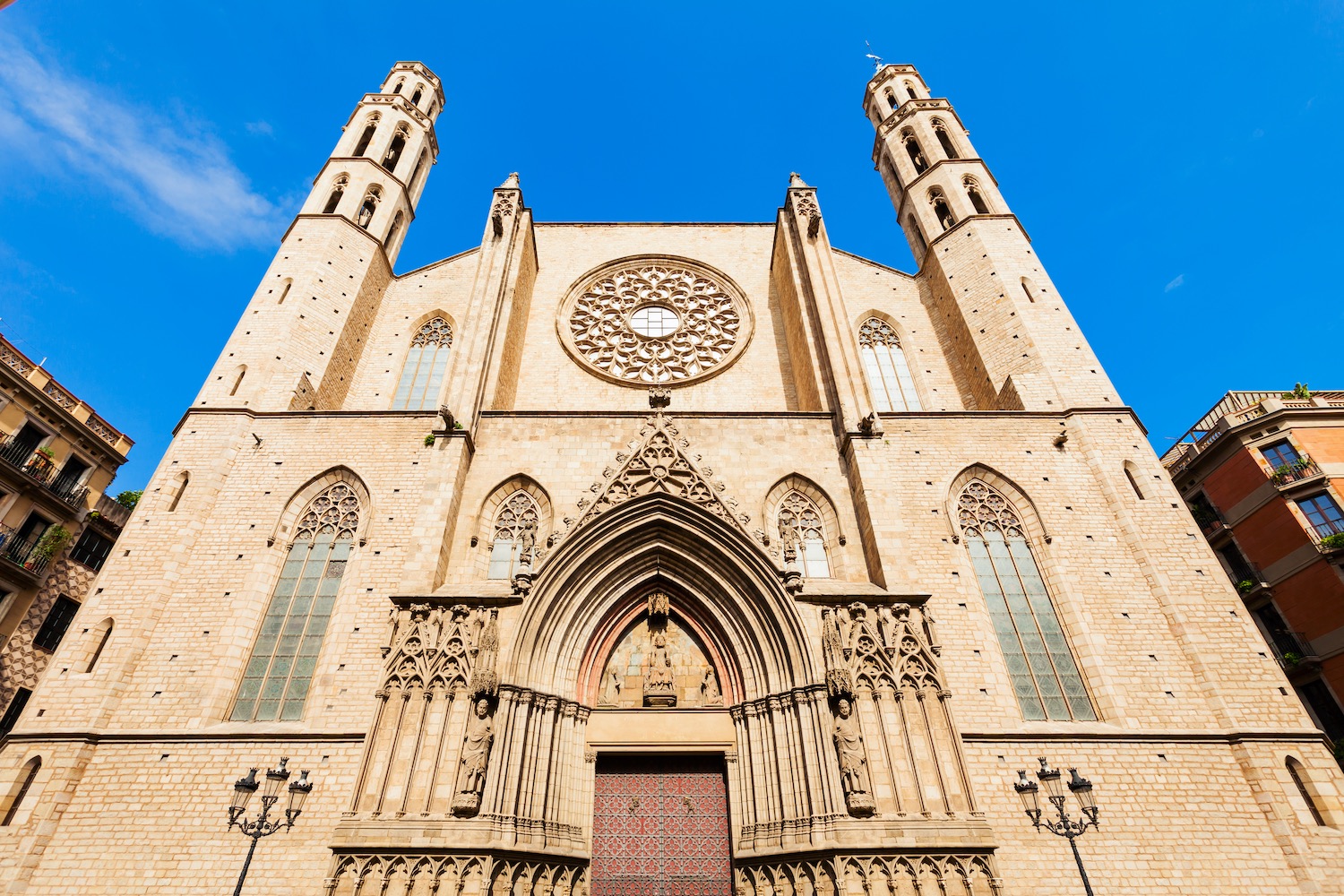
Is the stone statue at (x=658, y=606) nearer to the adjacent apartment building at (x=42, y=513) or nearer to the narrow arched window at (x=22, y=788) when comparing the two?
the narrow arched window at (x=22, y=788)

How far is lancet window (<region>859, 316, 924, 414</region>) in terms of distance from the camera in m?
17.9

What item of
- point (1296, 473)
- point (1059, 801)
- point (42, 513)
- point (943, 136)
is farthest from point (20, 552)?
point (1296, 473)

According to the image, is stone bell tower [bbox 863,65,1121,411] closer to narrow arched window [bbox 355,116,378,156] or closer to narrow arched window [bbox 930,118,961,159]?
narrow arched window [bbox 930,118,961,159]

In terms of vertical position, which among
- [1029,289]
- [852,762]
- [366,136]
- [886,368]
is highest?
[366,136]

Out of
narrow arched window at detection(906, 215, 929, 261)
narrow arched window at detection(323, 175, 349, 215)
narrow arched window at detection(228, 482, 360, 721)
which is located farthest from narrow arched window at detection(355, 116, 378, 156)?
narrow arched window at detection(906, 215, 929, 261)

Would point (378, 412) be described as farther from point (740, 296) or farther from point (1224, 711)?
point (1224, 711)

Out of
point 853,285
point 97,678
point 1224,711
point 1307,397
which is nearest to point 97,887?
point 97,678

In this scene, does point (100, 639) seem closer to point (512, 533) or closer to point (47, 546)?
point (512, 533)

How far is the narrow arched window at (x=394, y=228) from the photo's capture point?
2133cm

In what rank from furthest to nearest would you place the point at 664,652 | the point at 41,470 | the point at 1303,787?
the point at 41,470 < the point at 664,652 < the point at 1303,787

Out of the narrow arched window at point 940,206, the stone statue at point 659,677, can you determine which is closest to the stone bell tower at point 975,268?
the narrow arched window at point 940,206

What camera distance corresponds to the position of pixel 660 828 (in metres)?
10.5

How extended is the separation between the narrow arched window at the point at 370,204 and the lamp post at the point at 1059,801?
20947 millimetres

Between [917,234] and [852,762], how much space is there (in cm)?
1700
